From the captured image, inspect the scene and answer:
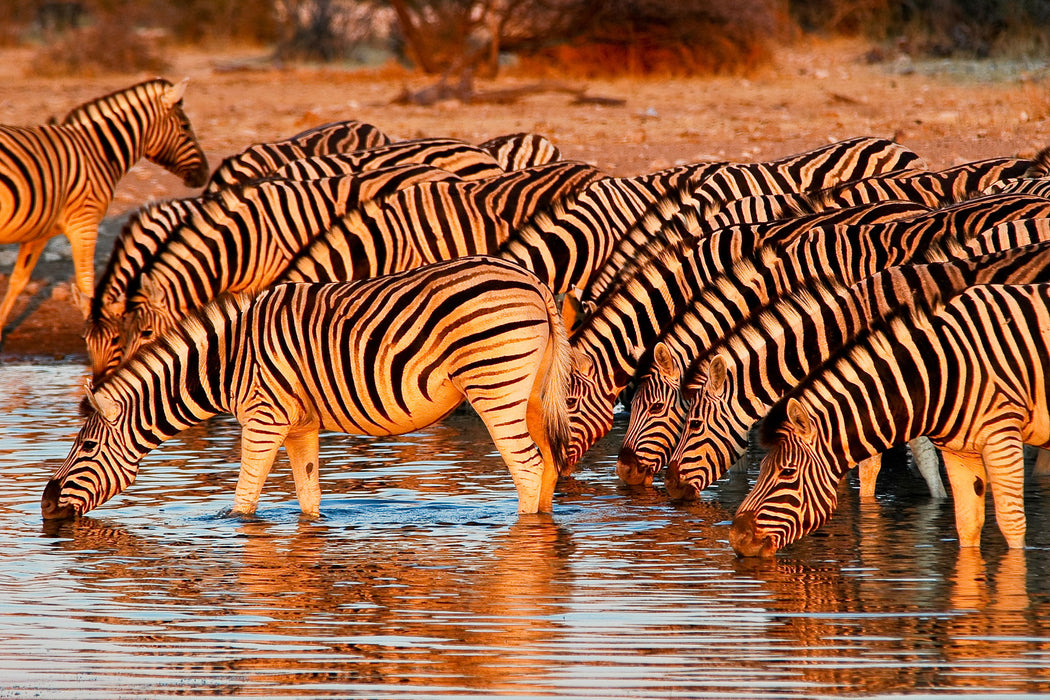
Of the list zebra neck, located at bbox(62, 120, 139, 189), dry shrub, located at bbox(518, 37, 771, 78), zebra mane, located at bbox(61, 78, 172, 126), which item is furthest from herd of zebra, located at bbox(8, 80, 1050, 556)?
dry shrub, located at bbox(518, 37, 771, 78)

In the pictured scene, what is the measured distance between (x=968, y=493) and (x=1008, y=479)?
1.22 ft

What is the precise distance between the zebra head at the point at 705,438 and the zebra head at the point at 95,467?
9.12 feet

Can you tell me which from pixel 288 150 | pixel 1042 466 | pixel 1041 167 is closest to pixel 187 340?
pixel 1042 466

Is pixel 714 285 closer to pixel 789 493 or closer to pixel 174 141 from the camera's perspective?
pixel 789 493

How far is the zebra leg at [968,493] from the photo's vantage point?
23.1ft

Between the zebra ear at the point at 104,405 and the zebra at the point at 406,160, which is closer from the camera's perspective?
the zebra ear at the point at 104,405

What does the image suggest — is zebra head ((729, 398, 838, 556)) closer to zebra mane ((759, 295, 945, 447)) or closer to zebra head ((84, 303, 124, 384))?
zebra mane ((759, 295, 945, 447))

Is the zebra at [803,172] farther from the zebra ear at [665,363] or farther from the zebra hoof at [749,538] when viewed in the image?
the zebra hoof at [749,538]

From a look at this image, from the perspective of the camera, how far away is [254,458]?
7.67 metres

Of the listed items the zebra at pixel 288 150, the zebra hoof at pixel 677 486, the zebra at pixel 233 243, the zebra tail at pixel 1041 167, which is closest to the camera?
the zebra hoof at pixel 677 486

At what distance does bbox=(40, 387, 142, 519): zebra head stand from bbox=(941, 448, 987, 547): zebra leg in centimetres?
401

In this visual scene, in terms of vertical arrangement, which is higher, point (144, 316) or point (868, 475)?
point (144, 316)

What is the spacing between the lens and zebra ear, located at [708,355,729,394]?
771 centimetres

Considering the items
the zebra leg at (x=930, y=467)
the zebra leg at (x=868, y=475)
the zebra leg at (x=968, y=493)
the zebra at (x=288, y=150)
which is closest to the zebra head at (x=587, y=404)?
the zebra leg at (x=868, y=475)
